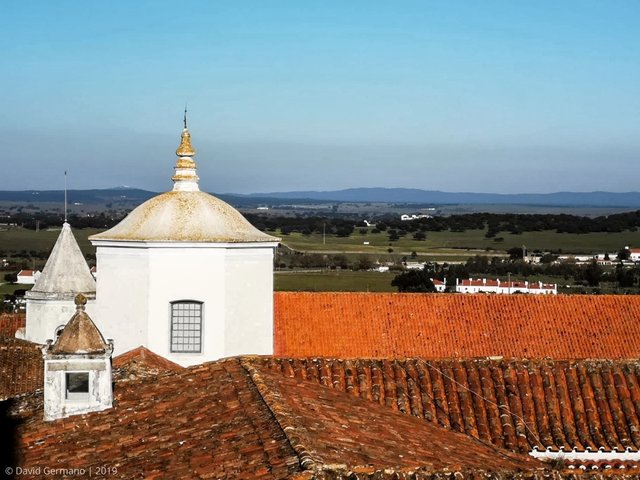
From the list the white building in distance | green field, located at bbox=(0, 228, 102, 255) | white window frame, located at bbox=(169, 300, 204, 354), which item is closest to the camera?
white window frame, located at bbox=(169, 300, 204, 354)

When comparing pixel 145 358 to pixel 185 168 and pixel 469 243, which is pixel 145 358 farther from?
pixel 469 243

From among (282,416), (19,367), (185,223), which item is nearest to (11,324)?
(19,367)

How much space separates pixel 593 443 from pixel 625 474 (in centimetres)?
339

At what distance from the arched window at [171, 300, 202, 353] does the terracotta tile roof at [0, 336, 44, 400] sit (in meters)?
3.58

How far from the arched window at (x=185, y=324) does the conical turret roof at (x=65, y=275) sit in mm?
7401

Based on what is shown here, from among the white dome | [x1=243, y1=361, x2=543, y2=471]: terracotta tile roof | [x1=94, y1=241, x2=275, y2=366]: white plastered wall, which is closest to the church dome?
the white dome

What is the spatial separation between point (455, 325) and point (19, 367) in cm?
1073

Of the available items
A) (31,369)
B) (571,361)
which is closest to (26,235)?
(31,369)

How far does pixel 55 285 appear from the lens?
1168 inches

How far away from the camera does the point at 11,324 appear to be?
3456 centimetres

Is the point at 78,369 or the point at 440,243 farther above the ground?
the point at 78,369

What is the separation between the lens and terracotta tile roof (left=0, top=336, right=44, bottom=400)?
79.4ft

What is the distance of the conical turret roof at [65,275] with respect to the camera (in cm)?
2967

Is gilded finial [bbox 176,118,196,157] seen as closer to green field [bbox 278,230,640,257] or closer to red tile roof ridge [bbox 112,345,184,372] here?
red tile roof ridge [bbox 112,345,184,372]
